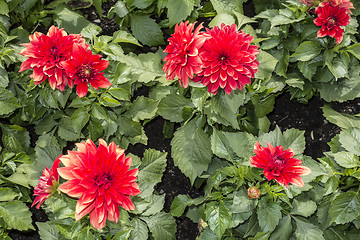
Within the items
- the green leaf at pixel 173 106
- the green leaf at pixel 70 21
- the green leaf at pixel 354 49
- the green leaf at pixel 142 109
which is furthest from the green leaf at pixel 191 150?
the green leaf at pixel 70 21

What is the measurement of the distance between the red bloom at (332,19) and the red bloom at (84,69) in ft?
3.90

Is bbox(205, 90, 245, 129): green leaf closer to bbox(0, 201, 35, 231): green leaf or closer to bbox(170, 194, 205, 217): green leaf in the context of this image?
bbox(170, 194, 205, 217): green leaf

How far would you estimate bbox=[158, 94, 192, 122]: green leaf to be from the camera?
2.21m

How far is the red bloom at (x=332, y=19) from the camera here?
2.21 metres

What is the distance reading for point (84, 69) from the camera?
189cm

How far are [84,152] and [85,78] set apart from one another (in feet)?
1.70

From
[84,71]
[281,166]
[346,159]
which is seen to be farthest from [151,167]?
[346,159]

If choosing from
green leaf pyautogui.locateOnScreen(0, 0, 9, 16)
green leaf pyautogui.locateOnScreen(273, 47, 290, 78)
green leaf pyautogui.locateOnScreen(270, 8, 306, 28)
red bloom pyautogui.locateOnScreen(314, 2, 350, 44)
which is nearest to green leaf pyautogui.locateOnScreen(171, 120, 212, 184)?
green leaf pyautogui.locateOnScreen(273, 47, 290, 78)

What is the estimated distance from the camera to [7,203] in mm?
1979

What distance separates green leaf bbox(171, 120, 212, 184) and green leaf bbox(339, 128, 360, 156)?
2.20 feet

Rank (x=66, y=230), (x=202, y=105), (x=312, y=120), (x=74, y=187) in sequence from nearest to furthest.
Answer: (x=74, y=187)
(x=66, y=230)
(x=202, y=105)
(x=312, y=120)

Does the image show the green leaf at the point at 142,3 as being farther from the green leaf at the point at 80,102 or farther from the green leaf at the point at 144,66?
the green leaf at the point at 80,102

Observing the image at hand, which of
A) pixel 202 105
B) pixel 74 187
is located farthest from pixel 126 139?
pixel 74 187

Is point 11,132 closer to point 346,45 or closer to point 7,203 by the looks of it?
point 7,203
